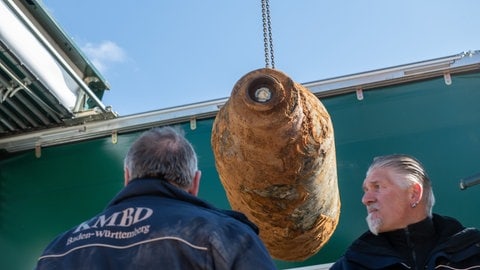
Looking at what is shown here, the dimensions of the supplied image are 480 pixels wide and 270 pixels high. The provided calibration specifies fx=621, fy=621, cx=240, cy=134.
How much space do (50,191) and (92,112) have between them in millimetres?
933

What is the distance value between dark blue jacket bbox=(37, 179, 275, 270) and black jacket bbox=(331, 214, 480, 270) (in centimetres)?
74

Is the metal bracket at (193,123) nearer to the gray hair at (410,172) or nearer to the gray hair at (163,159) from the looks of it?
the gray hair at (410,172)

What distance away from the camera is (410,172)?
2881 millimetres

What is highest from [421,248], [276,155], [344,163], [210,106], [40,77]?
[40,77]

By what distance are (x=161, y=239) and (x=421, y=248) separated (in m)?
1.20

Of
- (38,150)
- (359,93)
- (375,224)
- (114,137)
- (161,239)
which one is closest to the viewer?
(161,239)

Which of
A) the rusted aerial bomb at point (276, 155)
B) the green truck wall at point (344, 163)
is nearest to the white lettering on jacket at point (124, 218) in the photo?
the rusted aerial bomb at point (276, 155)

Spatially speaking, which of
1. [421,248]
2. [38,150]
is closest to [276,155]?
[421,248]

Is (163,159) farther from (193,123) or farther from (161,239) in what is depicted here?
(193,123)

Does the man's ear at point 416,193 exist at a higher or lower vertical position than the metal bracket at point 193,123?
lower

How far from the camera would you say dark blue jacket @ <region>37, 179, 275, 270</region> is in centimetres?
197

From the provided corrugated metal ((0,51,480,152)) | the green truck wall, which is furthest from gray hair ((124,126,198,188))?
corrugated metal ((0,51,480,152))

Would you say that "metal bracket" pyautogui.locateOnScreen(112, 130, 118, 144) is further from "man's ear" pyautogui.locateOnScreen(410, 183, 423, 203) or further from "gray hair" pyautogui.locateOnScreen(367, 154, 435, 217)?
"man's ear" pyautogui.locateOnScreen(410, 183, 423, 203)

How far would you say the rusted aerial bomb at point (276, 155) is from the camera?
9.61ft
